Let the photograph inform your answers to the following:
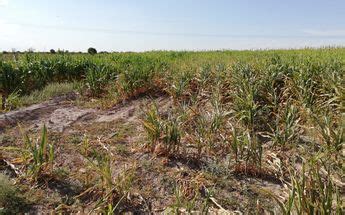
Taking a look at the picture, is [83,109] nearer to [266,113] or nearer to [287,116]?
[266,113]

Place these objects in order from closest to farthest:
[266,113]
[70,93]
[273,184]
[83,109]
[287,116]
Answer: [273,184] < [287,116] < [266,113] < [83,109] < [70,93]

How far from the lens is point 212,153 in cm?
414

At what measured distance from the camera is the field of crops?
10.3 feet

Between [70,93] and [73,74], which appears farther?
[73,74]

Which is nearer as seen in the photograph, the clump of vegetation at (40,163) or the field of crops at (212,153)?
the field of crops at (212,153)

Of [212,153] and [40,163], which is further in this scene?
[212,153]

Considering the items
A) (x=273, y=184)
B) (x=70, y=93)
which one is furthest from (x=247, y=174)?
(x=70, y=93)

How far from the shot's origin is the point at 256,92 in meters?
5.31

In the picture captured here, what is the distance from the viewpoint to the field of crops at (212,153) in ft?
10.3

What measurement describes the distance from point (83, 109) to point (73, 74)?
3.84 meters

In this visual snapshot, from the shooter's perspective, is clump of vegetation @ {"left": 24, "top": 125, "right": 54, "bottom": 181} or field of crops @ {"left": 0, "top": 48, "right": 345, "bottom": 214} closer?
field of crops @ {"left": 0, "top": 48, "right": 345, "bottom": 214}

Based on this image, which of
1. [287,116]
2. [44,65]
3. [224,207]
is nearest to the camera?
[224,207]

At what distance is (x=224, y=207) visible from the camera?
10.2 feet

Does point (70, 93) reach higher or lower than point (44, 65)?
lower
